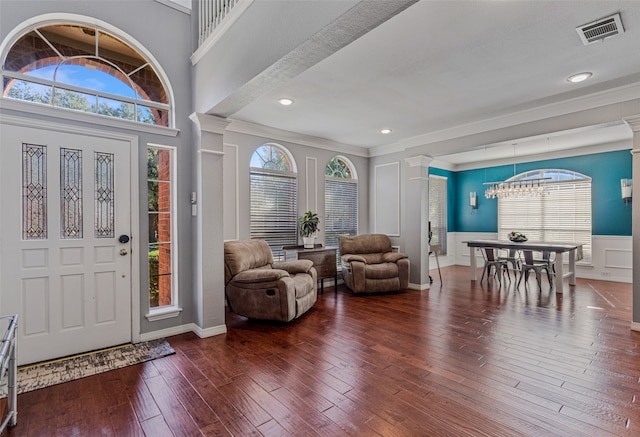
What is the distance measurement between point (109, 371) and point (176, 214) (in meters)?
1.55

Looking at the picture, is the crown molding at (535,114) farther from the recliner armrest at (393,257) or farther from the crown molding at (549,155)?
the crown molding at (549,155)

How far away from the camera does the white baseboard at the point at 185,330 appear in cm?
332

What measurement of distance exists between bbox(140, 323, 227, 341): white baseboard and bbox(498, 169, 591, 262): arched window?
253 inches

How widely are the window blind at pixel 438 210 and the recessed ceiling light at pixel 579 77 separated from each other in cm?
465

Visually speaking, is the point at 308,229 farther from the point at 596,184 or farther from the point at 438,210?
the point at 596,184

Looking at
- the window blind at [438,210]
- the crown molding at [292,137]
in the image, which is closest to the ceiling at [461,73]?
the crown molding at [292,137]

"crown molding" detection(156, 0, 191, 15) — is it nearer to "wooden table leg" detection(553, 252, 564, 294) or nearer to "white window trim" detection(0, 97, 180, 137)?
"white window trim" detection(0, 97, 180, 137)

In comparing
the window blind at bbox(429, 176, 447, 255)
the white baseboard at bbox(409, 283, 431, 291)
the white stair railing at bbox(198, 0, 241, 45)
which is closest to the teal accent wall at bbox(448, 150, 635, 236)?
the window blind at bbox(429, 176, 447, 255)

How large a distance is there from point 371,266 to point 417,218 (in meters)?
1.24

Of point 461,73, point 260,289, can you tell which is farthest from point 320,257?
point 461,73

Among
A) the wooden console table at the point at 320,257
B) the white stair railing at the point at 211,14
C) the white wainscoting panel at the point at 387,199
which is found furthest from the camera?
the white wainscoting panel at the point at 387,199

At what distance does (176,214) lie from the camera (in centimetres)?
347

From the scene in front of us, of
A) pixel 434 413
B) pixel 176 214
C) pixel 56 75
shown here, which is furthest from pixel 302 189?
pixel 434 413

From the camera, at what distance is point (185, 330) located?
3.55 metres
